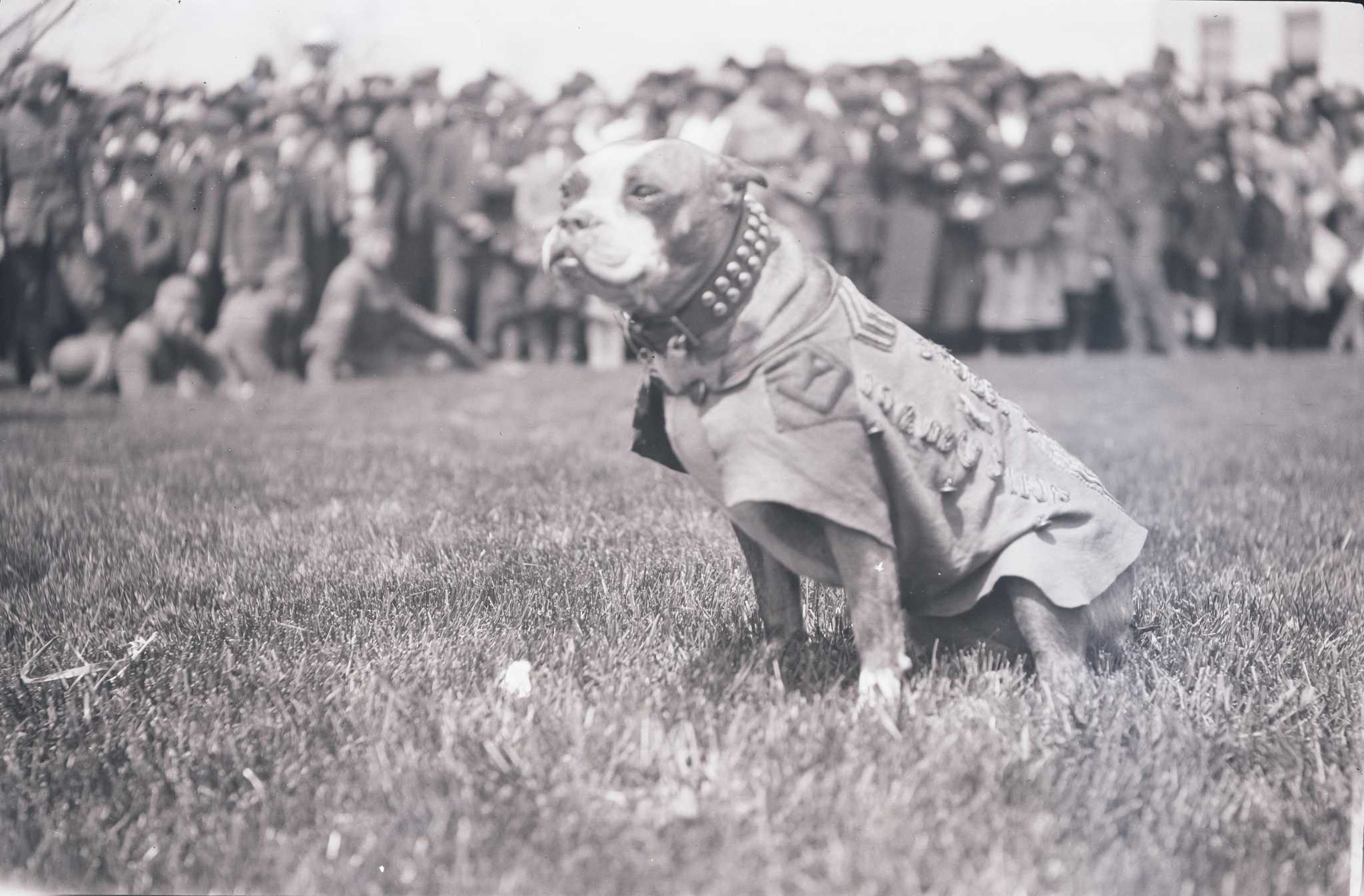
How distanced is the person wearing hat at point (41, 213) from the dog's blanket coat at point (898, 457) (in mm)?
3139

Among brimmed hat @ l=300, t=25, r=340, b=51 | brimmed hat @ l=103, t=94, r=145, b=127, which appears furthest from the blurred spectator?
brimmed hat @ l=300, t=25, r=340, b=51

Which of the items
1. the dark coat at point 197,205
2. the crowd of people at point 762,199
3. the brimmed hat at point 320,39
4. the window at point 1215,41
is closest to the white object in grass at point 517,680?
the brimmed hat at point 320,39

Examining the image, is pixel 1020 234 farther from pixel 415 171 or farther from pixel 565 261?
pixel 565 261

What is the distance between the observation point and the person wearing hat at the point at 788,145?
9.48 m

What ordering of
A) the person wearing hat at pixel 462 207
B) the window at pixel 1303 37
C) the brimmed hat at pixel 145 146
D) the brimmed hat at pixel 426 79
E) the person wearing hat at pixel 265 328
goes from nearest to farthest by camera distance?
the window at pixel 1303 37 → the brimmed hat at pixel 426 79 → the brimmed hat at pixel 145 146 → the person wearing hat at pixel 265 328 → the person wearing hat at pixel 462 207

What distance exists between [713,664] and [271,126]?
28.8ft

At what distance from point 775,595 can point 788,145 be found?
7.65 metres

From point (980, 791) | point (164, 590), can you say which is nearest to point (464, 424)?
point (164, 590)

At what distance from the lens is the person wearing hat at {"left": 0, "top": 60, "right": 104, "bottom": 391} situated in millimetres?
4582

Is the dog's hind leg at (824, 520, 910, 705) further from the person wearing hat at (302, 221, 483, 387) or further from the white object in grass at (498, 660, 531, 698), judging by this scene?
the person wearing hat at (302, 221, 483, 387)

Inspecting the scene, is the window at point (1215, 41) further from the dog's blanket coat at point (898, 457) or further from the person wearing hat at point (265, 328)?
the person wearing hat at point (265, 328)

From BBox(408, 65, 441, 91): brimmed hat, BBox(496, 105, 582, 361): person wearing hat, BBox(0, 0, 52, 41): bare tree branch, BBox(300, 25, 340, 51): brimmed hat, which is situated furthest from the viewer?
→ BBox(496, 105, 582, 361): person wearing hat

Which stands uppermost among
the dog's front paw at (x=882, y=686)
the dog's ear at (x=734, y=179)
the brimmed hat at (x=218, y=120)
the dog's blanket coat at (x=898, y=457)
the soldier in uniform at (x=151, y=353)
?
the brimmed hat at (x=218, y=120)

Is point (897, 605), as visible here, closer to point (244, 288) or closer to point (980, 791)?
point (980, 791)
